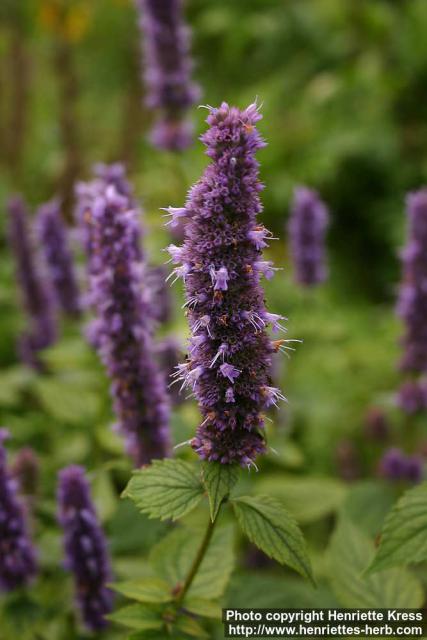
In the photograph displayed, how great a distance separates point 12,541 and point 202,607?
81 cm

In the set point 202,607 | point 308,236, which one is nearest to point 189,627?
point 202,607

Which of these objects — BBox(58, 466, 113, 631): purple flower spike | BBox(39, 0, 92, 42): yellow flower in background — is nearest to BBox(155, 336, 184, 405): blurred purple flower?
BBox(58, 466, 113, 631): purple flower spike

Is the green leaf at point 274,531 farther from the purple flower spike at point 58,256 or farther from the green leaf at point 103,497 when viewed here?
the purple flower spike at point 58,256

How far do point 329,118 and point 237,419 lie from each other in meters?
6.48

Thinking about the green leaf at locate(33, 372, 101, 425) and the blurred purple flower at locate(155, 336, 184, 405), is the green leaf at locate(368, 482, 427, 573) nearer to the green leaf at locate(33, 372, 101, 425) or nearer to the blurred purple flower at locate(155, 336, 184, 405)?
the blurred purple flower at locate(155, 336, 184, 405)

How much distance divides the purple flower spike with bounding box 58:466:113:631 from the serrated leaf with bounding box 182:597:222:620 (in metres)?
0.43

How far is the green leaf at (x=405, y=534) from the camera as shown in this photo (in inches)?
65.5

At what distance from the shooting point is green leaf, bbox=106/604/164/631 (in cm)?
195

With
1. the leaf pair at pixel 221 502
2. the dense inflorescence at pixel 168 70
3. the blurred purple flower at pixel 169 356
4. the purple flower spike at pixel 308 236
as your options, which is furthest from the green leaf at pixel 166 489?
the dense inflorescence at pixel 168 70

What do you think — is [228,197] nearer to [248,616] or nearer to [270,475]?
[248,616]

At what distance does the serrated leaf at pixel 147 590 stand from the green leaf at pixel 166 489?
0.40 m

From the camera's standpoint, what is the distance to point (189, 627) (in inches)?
77.3

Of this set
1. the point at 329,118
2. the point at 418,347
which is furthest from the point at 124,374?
the point at 329,118

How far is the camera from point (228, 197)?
156cm
